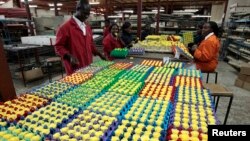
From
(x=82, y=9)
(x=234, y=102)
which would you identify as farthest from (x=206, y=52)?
(x=82, y=9)

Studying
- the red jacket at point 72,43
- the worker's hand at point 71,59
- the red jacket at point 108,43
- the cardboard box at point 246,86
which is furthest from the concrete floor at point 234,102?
the red jacket at point 108,43

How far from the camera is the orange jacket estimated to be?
3328 mm

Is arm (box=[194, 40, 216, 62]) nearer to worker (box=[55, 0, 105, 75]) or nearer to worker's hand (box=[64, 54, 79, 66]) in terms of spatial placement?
worker (box=[55, 0, 105, 75])

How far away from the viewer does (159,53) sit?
151 inches

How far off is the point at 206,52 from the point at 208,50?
5 cm

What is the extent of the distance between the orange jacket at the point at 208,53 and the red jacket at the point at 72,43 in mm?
2134

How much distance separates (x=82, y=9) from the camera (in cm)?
248

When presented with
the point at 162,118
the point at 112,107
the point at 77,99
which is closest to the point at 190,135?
the point at 162,118

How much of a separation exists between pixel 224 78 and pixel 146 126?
19.2 ft

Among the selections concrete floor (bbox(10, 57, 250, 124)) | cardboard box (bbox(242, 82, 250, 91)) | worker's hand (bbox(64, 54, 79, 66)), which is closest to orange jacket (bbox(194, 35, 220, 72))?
concrete floor (bbox(10, 57, 250, 124))

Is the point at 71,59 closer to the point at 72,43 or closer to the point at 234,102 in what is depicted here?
→ the point at 72,43

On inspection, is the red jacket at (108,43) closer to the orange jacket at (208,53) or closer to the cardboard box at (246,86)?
the orange jacket at (208,53)

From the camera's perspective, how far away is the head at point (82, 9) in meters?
2.43

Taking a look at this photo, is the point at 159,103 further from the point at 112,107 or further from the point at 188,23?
the point at 188,23
